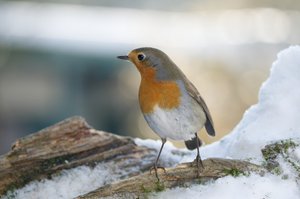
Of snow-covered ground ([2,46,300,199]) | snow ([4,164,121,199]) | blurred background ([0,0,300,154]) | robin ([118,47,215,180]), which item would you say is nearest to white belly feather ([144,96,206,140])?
robin ([118,47,215,180])

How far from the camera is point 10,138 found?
573 cm

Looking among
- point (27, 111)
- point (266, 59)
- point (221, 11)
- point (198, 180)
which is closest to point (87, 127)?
point (198, 180)

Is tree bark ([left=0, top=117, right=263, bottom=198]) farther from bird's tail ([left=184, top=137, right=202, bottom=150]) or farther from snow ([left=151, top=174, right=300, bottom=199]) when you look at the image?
snow ([left=151, top=174, right=300, bottom=199])

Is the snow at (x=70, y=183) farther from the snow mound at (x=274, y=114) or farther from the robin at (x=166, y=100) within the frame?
the snow mound at (x=274, y=114)

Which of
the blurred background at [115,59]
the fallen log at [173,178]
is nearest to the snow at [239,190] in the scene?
the fallen log at [173,178]

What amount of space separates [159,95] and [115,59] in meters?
3.29

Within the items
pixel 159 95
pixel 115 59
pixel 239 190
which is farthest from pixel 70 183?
pixel 115 59

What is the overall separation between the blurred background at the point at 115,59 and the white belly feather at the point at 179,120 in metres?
2.62

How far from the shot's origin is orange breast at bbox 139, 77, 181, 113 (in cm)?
248

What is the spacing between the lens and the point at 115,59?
575cm

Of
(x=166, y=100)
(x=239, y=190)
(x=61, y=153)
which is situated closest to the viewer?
(x=239, y=190)

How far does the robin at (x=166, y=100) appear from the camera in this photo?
248 centimetres

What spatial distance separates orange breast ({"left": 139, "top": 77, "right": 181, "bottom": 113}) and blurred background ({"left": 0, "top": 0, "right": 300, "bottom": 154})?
2.67 meters

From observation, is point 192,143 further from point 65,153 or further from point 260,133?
point 65,153
